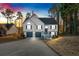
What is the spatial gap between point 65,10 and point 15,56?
76cm

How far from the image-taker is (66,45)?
4809 millimetres

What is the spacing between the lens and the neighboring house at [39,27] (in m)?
4.85

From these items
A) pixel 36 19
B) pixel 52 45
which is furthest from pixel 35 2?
pixel 52 45

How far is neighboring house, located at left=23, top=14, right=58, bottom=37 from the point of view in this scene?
4.85 meters

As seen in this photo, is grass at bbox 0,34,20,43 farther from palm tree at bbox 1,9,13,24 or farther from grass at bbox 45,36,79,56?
grass at bbox 45,36,79,56

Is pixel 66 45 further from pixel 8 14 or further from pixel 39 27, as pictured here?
pixel 8 14

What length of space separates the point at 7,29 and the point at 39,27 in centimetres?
36

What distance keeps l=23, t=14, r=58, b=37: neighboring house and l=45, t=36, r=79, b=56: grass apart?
91 mm

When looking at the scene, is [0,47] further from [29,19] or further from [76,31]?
[76,31]

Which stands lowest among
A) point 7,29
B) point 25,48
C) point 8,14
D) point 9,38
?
point 25,48

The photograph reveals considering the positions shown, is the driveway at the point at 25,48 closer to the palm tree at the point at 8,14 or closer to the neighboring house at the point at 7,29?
the neighboring house at the point at 7,29

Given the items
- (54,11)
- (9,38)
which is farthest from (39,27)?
(9,38)

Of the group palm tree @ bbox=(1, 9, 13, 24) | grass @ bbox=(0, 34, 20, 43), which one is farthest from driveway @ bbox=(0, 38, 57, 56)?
palm tree @ bbox=(1, 9, 13, 24)

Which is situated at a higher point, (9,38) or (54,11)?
(54,11)
